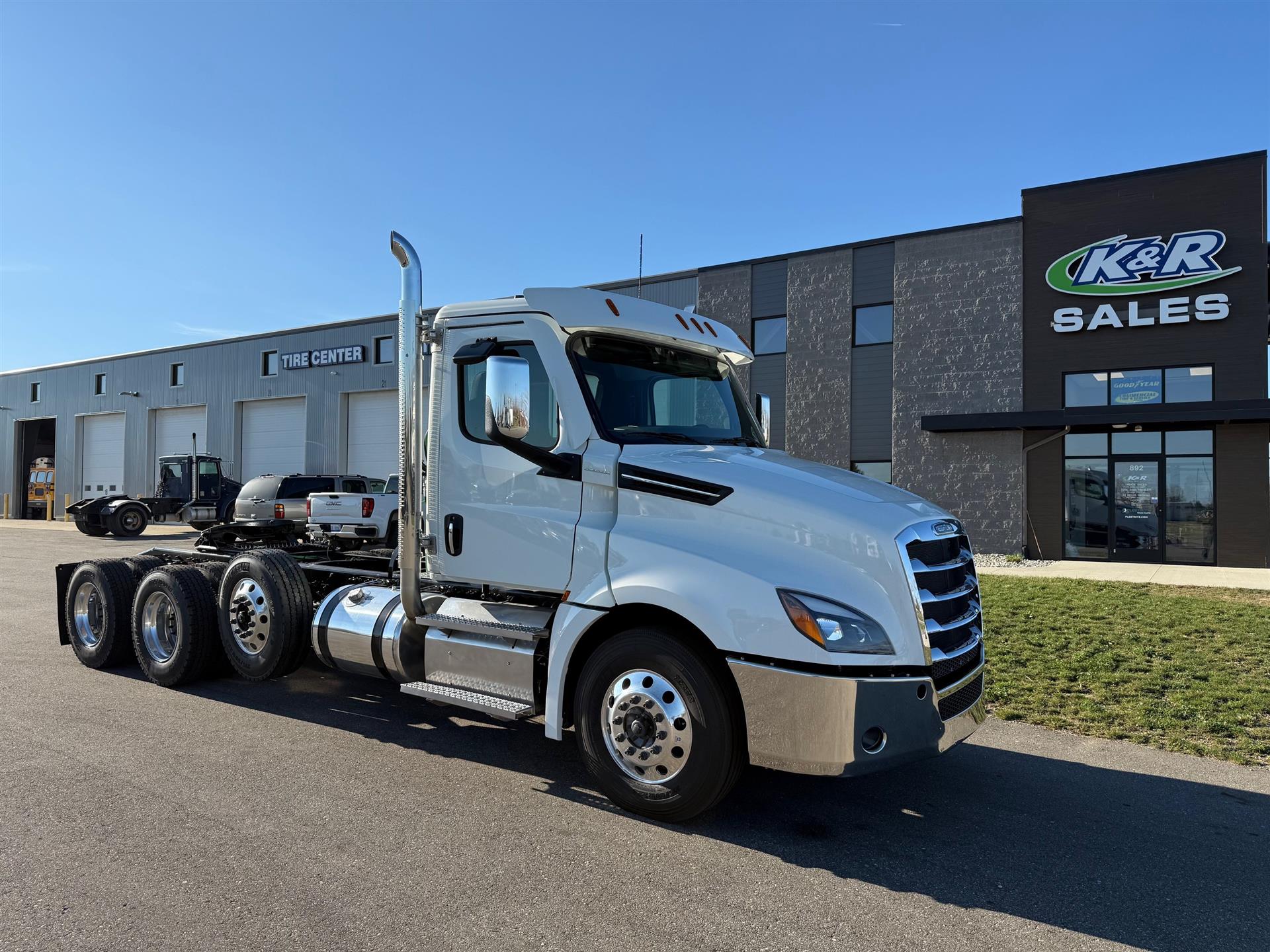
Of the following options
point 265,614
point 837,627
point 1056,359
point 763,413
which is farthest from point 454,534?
point 1056,359

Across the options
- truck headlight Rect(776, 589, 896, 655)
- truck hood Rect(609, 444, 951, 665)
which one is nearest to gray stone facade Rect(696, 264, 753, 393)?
truck hood Rect(609, 444, 951, 665)

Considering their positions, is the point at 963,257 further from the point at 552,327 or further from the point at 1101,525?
the point at 552,327

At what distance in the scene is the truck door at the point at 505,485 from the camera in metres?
4.55

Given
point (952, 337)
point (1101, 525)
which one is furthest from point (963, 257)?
point (1101, 525)

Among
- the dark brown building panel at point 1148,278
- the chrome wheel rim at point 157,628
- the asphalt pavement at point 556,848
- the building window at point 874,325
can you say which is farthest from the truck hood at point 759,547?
the building window at point 874,325

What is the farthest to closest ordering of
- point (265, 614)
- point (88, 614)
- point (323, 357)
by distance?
1. point (323, 357)
2. point (88, 614)
3. point (265, 614)

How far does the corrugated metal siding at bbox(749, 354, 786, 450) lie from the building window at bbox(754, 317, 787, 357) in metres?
0.17

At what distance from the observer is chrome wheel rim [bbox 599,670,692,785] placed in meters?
3.95

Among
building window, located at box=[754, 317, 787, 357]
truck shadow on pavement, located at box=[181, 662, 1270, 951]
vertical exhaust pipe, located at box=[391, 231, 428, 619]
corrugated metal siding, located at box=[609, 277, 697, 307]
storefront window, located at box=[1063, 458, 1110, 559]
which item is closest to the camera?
truck shadow on pavement, located at box=[181, 662, 1270, 951]

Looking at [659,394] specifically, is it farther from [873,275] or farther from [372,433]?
[372,433]

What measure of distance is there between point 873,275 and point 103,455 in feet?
128

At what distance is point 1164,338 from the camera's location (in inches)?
730

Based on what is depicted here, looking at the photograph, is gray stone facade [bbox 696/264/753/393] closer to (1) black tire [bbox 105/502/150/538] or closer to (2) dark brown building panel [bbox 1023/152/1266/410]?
(2) dark brown building panel [bbox 1023/152/1266/410]

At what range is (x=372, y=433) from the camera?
106 feet
